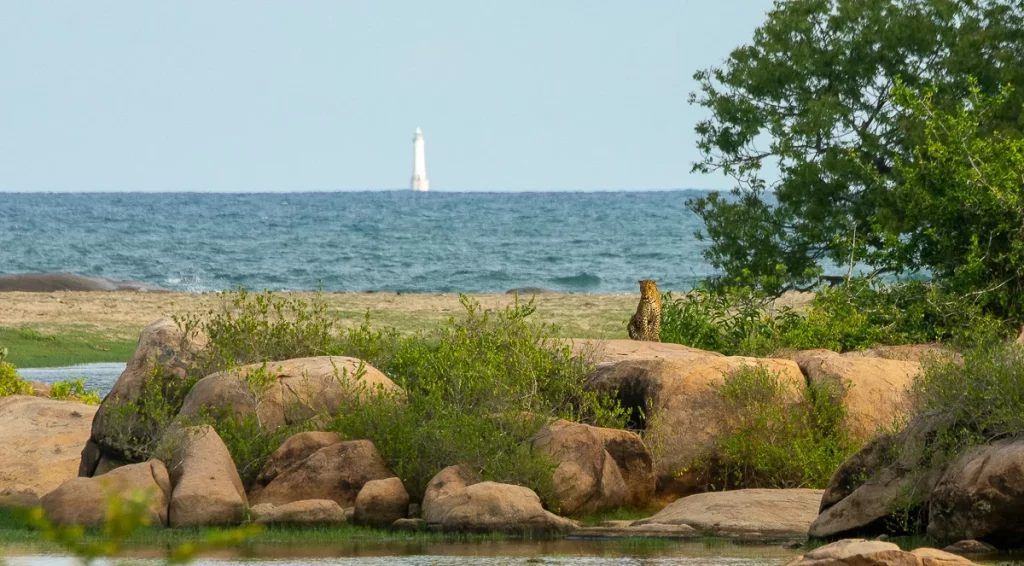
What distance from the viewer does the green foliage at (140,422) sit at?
1384cm

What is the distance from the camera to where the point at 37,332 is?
30703mm

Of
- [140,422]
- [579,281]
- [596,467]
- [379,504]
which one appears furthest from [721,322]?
[579,281]

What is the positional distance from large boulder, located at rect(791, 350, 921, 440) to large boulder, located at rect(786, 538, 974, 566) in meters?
4.88

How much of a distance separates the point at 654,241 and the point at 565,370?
59.1m

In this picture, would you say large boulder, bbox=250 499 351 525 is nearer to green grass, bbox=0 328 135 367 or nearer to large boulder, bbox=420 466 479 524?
large boulder, bbox=420 466 479 524

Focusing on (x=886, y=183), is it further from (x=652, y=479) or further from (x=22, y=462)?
(x=22, y=462)

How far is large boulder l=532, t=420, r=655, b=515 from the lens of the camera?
1273 centimetres

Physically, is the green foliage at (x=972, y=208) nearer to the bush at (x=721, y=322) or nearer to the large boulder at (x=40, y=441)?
the bush at (x=721, y=322)

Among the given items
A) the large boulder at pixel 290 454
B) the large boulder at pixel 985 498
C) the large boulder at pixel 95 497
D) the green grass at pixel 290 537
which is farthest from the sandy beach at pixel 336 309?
the large boulder at pixel 985 498

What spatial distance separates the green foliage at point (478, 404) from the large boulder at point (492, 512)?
51cm

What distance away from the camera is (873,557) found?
28.0ft

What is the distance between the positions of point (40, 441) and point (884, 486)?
8.97 m

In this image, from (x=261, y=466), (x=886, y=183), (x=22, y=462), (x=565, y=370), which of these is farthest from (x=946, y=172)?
(x=22, y=462)

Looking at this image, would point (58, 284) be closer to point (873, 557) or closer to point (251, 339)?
point (251, 339)
